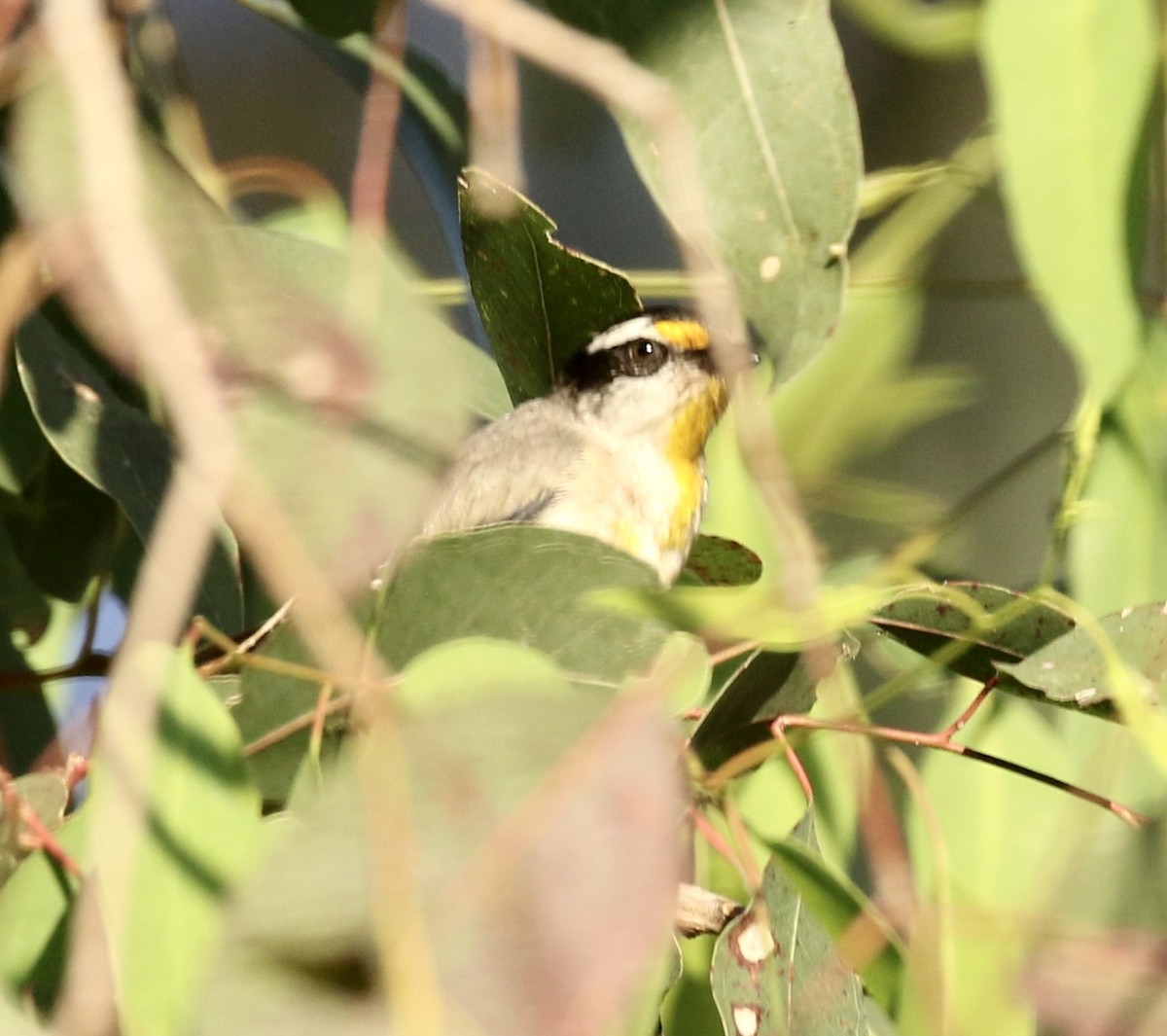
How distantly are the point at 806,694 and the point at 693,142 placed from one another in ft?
0.99

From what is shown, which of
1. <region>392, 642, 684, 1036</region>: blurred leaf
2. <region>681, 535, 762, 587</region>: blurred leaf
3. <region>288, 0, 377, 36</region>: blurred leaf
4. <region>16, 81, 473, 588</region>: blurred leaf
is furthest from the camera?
<region>681, 535, 762, 587</region>: blurred leaf

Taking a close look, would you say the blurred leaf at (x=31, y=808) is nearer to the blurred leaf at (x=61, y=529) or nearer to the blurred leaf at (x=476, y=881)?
the blurred leaf at (x=476, y=881)

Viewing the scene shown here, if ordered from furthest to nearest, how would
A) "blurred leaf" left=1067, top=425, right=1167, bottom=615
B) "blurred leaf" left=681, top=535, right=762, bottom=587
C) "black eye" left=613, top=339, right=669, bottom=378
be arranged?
"black eye" left=613, top=339, right=669, bottom=378, "blurred leaf" left=681, top=535, right=762, bottom=587, "blurred leaf" left=1067, top=425, right=1167, bottom=615

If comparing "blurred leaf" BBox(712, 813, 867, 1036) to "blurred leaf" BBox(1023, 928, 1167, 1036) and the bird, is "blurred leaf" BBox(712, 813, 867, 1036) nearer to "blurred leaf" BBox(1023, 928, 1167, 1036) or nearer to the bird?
"blurred leaf" BBox(1023, 928, 1167, 1036)

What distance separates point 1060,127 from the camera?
2.56 ft

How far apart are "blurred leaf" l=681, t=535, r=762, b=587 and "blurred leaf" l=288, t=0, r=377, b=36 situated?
0.43 m

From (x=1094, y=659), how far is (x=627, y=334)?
2.61 feet

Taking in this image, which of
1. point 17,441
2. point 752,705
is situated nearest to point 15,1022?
point 752,705

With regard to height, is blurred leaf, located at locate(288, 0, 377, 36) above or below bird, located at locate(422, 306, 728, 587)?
above

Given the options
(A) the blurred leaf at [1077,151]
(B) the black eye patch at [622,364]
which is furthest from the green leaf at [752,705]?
(B) the black eye patch at [622,364]

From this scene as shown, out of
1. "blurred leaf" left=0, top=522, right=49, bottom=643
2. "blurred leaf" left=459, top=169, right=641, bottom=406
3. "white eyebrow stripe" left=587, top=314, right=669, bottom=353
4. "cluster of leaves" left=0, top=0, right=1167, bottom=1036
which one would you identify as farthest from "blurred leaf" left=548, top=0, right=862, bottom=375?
"blurred leaf" left=0, top=522, right=49, bottom=643

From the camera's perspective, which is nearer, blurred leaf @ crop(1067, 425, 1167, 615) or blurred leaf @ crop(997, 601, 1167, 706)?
blurred leaf @ crop(997, 601, 1167, 706)

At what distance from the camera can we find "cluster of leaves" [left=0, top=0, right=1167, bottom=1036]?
0.52 meters

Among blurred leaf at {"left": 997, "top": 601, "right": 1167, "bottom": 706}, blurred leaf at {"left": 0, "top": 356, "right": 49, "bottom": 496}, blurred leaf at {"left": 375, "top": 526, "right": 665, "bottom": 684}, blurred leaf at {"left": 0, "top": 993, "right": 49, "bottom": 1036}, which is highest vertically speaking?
blurred leaf at {"left": 0, "top": 356, "right": 49, "bottom": 496}
